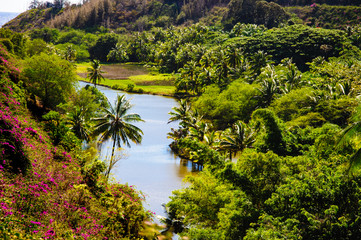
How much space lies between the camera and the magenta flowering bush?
668 inches

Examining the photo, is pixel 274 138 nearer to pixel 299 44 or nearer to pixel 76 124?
pixel 76 124

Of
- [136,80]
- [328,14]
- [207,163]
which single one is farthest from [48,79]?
[328,14]

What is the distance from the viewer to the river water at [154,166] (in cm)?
3725

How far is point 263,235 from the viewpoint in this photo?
15.0 m

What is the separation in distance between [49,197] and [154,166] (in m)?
26.2

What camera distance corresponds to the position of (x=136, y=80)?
100562 mm

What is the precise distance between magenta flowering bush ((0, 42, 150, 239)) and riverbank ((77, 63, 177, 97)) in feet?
197

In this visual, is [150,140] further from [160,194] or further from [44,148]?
[44,148]

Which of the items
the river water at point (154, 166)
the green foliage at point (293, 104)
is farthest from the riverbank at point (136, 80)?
the green foliage at point (293, 104)

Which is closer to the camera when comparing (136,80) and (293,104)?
(293,104)

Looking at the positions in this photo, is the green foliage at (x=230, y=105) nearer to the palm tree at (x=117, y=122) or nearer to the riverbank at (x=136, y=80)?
the palm tree at (x=117, y=122)

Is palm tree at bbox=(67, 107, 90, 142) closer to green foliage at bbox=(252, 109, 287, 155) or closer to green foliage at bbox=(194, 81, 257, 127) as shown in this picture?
green foliage at bbox=(252, 109, 287, 155)

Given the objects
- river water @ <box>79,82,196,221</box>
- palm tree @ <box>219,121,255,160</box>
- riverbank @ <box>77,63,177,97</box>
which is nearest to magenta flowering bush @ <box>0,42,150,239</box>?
river water @ <box>79,82,196,221</box>

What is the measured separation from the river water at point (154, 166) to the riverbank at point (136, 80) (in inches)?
800
